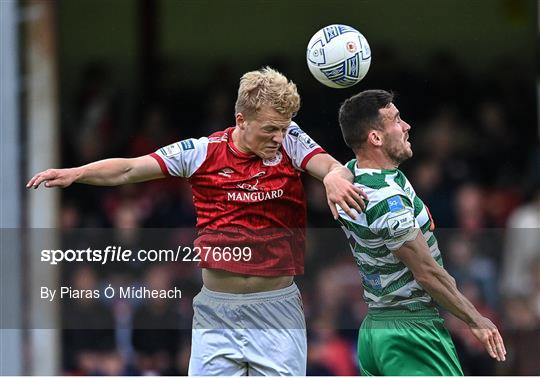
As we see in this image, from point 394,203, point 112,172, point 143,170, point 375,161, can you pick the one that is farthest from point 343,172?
point 112,172

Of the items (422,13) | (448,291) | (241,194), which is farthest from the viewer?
(422,13)

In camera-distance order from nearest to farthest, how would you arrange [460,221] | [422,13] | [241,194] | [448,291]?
[448,291]
[241,194]
[460,221]
[422,13]

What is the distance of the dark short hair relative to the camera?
5.64 metres

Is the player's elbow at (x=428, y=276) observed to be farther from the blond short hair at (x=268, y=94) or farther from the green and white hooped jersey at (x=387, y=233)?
the blond short hair at (x=268, y=94)

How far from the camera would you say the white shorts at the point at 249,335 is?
578 centimetres

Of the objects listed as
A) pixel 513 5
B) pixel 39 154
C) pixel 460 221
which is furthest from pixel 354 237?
pixel 513 5

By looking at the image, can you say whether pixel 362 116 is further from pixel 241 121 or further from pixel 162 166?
pixel 162 166

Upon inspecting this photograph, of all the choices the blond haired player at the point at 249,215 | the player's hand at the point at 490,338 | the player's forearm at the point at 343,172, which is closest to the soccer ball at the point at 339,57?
the blond haired player at the point at 249,215

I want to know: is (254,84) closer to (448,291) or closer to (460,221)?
(448,291)

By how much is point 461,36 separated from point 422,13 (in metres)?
0.48

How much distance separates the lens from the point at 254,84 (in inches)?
226

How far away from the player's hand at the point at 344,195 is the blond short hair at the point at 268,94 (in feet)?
1.50

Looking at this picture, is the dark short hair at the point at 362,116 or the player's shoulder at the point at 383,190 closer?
the player's shoulder at the point at 383,190

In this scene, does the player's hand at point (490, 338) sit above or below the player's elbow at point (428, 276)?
below
